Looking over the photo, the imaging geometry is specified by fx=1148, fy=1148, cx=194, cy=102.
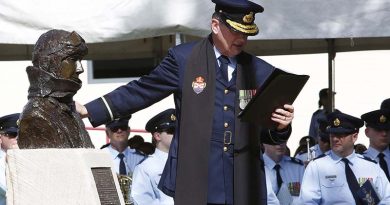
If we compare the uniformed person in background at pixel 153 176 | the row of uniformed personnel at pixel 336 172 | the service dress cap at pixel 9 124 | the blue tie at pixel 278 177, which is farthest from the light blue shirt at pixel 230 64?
the service dress cap at pixel 9 124

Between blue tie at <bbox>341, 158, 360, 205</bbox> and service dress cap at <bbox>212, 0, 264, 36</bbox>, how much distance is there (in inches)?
134

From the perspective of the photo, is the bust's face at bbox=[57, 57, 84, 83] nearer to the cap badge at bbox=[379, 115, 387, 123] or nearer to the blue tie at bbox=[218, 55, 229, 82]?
the blue tie at bbox=[218, 55, 229, 82]

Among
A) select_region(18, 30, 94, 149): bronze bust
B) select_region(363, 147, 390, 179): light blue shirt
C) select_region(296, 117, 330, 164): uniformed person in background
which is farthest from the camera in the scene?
select_region(296, 117, 330, 164): uniformed person in background

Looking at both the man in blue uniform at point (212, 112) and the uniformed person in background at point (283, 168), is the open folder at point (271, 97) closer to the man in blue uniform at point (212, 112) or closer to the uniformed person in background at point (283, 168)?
the man in blue uniform at point (212, 112)

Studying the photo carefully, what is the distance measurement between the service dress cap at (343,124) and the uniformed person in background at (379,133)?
0.67 meters

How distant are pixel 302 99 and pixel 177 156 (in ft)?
37.1

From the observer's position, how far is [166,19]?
8.80m

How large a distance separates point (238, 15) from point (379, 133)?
4.80 meters

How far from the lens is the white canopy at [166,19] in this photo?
28.9 feet

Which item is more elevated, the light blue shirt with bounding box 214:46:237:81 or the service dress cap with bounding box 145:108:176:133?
the light blue shirt with bounding box 214:46:237:81

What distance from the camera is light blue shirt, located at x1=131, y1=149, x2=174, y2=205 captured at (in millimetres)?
9547

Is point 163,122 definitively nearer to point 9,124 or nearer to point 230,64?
point 9,124

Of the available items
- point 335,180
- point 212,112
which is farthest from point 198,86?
point 335,180

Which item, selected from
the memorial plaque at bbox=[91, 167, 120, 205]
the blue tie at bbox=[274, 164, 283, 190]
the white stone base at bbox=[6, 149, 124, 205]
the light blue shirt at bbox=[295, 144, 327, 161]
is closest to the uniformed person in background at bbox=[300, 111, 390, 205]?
the blue tie at bbox=[274, 164, 283, 190]
